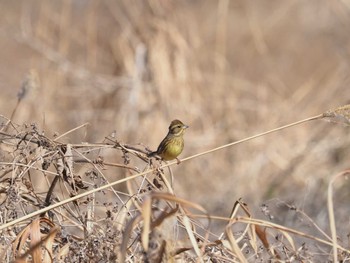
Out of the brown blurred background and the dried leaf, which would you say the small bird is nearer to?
the dried leaf

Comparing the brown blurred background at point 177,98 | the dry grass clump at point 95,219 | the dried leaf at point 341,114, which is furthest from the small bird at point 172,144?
the brown blurred background at point 177,98

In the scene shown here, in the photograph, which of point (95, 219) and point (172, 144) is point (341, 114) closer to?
point (95, 219)

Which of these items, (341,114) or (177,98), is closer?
(341,114)

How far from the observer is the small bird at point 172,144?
12.8 ft

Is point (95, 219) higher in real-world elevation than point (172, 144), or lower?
lower

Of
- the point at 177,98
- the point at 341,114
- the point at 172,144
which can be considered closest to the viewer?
the point at 341,114

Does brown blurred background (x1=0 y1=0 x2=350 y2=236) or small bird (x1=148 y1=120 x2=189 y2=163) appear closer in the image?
small bird (x1=148 y1=120 x2=189 y2=163)

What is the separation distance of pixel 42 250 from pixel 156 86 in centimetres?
552

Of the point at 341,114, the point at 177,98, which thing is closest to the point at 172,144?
the point at 341,114

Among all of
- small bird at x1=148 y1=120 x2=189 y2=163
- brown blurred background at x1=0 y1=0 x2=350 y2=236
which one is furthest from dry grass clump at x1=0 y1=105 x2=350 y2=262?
brown blurred background at x1=0 y1=0 x2=350 y2=236

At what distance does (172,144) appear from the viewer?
4.08m

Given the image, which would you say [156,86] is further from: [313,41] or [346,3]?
[313,41]

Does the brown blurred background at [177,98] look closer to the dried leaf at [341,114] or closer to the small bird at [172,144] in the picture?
the small bird at [172,144]

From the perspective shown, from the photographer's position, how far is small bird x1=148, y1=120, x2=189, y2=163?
3.91m
